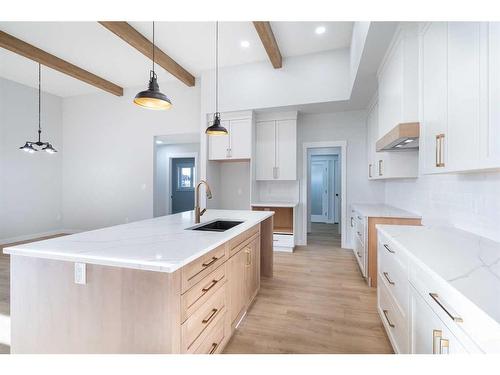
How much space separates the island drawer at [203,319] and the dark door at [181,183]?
5554 mm

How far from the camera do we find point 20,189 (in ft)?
16.4

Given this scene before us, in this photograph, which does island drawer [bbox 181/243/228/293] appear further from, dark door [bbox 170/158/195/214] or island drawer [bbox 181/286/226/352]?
dark door [bbox 170/158/195/214]

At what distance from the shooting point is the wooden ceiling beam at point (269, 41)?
113 inches

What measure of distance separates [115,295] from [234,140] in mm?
Result: 3517

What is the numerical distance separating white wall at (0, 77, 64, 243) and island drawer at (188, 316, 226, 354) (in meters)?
5.83

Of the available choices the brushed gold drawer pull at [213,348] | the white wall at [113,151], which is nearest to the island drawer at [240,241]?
the brushed gold drawer pull at [213,348]

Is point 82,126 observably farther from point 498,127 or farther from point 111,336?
point 498,127

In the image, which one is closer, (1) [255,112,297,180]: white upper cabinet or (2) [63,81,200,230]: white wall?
(1) [255,112,297,180]: white upper cabinet

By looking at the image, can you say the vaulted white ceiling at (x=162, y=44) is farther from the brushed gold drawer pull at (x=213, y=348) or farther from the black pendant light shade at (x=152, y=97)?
the brushed gold drawer pull at (x=213, y=348)

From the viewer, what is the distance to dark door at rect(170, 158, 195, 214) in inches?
272

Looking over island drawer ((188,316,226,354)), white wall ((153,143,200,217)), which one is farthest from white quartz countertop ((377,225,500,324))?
white wall ((153,143,200,217))
